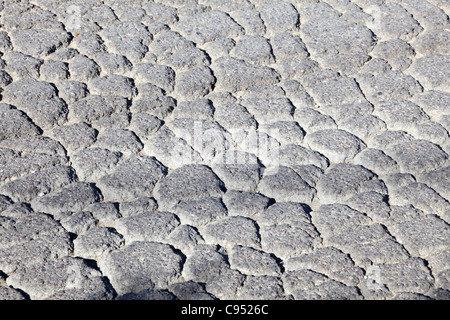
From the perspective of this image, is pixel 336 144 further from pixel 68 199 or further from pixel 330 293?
pixel 68 199

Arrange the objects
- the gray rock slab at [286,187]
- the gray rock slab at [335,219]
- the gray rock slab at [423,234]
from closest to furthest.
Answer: the gray rock slab at [423,234]
the gray rock slab at [335,219]
the gray rock slab at [286,187]

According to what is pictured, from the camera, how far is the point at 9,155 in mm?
3361

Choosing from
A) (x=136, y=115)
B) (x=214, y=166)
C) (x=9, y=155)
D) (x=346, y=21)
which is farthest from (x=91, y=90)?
(x=346, y=21)

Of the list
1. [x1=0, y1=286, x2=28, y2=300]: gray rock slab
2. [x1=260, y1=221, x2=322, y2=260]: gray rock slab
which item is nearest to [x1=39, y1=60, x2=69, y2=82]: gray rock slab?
[x1=0, y1=286, x2=28, y2=300]: gray rock slab

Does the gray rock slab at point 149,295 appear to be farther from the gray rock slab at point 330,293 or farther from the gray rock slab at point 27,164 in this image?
the gray rock slab at point 27,164

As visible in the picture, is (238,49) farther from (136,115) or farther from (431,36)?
(431,36)

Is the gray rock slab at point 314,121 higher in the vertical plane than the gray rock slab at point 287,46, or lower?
lower

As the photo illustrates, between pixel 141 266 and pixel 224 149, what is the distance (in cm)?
102

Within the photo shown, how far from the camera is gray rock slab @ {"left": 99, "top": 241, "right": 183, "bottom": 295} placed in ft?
8.75

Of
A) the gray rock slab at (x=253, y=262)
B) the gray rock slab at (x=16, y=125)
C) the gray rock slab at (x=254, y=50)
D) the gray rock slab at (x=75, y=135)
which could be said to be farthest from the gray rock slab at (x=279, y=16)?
the gray rock slab at (x=253, y=262)

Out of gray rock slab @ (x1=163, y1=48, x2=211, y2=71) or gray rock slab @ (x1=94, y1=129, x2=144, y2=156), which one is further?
gray rock slab @ (x1=163, y1=48, x2=211, y2=71)

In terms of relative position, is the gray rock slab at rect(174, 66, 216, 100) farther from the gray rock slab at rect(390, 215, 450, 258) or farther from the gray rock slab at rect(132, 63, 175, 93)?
the gray rock slab at rect(390, 215, 450, 258)

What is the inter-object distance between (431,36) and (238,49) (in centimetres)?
147

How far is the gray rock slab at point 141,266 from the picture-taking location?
8.75 ft
